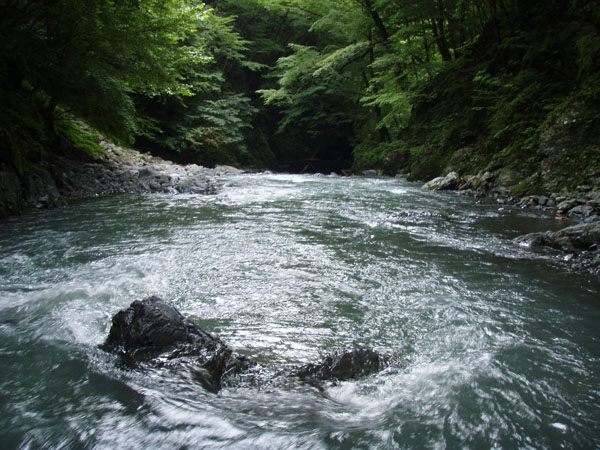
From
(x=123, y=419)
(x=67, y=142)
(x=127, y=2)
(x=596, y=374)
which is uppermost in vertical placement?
(x=127, y=2)

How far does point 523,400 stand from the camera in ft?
6.04

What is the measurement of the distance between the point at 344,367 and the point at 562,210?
6.24m

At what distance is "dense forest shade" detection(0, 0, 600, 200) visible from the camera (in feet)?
24.1

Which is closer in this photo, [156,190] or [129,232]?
[129,232]

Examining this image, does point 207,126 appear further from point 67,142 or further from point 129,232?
point 129,232

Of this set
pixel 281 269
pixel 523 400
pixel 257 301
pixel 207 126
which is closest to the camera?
pixel 523 400

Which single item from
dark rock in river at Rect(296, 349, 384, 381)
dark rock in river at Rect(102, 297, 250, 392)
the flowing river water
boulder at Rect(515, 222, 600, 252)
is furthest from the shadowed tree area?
dark rock in river at Rect(296, 349, 384, 381)

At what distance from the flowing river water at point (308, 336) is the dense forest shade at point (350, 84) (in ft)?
12.9

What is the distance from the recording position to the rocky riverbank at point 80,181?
6441 millimetres

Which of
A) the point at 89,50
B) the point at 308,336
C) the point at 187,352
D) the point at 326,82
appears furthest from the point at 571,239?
the point at 326,82

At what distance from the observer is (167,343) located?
6.98 ft

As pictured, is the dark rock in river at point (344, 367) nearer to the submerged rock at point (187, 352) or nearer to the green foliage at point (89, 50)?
the submerged rock at point (187, 352)

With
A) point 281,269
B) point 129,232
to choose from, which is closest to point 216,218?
point 129,232

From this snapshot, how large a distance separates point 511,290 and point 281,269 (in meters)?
2.21
